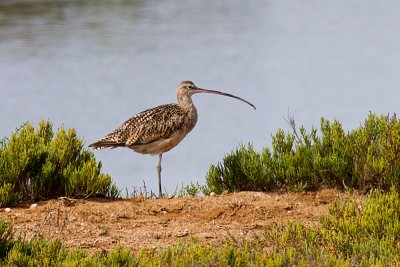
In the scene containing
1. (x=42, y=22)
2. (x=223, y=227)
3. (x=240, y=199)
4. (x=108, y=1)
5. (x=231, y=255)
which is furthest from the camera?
(x=108, y=1)

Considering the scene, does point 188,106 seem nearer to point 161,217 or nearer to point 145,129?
point 145,129

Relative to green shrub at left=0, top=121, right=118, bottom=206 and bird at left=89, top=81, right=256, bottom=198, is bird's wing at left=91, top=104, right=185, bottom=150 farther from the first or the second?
green shrub at left=0, top=121, right=118, bottom=206

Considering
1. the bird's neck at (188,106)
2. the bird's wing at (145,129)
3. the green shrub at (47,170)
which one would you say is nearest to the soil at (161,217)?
the green shrub at (47,170)

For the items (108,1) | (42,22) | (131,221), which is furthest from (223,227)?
(108,1)

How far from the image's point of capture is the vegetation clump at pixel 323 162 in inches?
534

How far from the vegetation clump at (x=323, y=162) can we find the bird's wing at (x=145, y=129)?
1.10 meters

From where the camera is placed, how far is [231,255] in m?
9.88

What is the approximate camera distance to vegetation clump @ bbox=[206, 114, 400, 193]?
44.5 feet

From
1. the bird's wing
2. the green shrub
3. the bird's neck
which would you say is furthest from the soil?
the bird's neck

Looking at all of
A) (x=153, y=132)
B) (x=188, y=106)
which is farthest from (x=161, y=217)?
(x=188, y=106)

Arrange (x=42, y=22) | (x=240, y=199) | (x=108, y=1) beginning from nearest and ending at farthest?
(x=240, y=199) → (x=42, y=22) → (x=108, y=1)

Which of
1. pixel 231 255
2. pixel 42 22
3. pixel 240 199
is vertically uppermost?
pixel 42 22

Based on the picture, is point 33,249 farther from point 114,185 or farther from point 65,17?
point 65,17

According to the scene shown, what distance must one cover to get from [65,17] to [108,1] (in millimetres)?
3205
